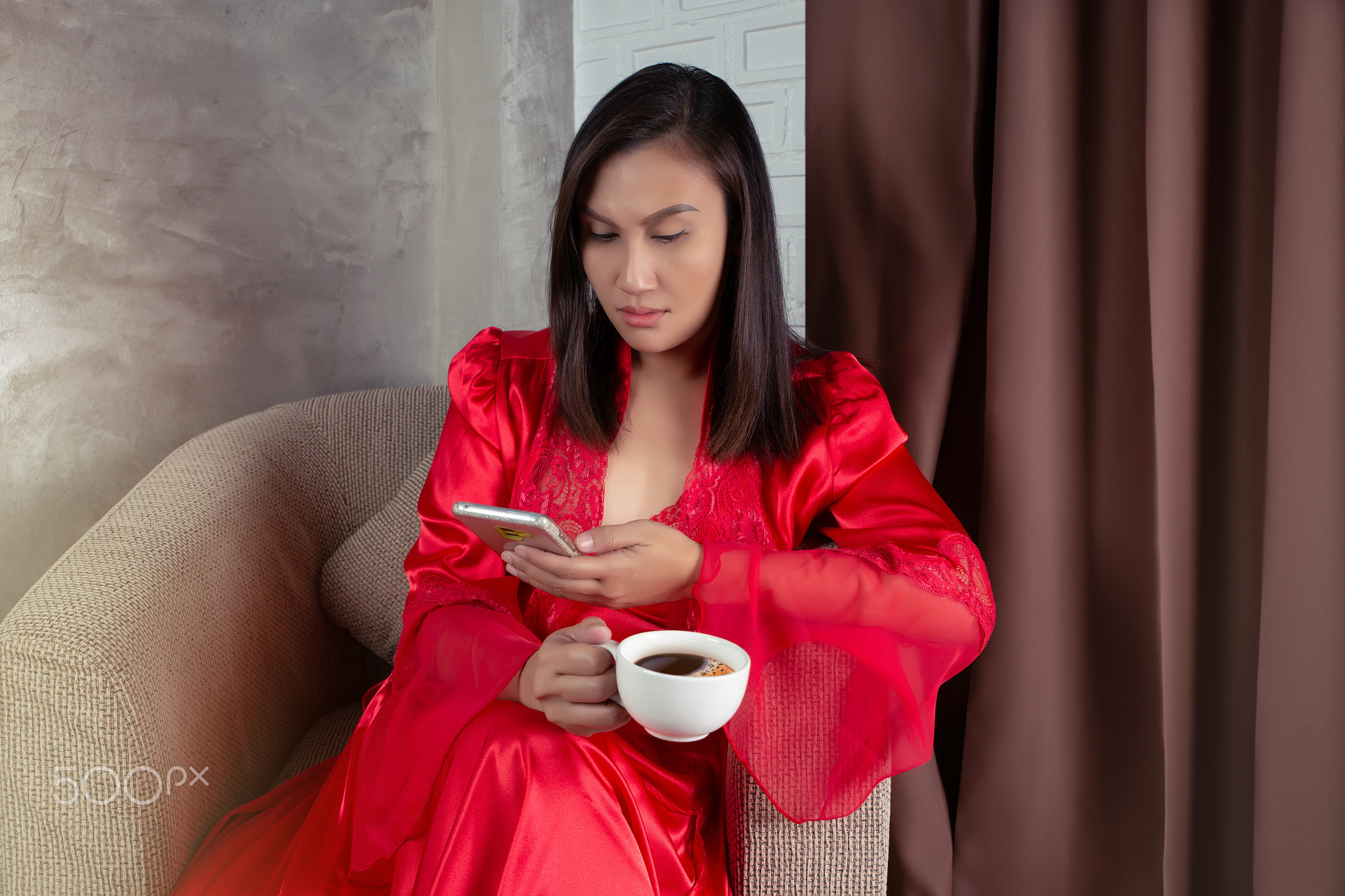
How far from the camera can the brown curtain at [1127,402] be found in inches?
46.4

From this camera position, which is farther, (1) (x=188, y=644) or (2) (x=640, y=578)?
(1) (x=188, y=644)

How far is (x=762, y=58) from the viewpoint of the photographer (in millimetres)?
1734

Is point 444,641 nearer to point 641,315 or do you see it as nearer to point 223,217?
point 641,315

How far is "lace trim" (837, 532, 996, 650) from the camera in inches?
41.2

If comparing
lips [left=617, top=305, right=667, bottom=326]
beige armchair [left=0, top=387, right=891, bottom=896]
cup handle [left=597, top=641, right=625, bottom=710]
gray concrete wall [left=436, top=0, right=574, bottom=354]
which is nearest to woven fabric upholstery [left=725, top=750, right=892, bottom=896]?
beige armchair [left=0, top=387, right=891, bottom=896]

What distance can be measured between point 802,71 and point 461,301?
3.04 feet

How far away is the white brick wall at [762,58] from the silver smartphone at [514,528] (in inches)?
40.3

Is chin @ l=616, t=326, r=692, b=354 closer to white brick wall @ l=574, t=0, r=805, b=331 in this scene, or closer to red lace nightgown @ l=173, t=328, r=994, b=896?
red lace nightgown @ l=173, t=328, r=994, b=896

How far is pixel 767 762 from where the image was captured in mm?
959

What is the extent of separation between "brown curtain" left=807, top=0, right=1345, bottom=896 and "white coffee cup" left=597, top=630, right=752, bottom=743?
2.49ft

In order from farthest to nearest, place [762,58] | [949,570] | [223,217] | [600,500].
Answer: [762,58] < [223,217] < [600,500] < [949,570]

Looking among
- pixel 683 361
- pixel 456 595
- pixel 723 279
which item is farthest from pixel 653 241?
pixel 456 595

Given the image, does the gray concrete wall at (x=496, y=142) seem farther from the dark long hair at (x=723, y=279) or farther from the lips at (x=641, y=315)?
the lips at (x=641, y=315)

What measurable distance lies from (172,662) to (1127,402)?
139 centimetres
